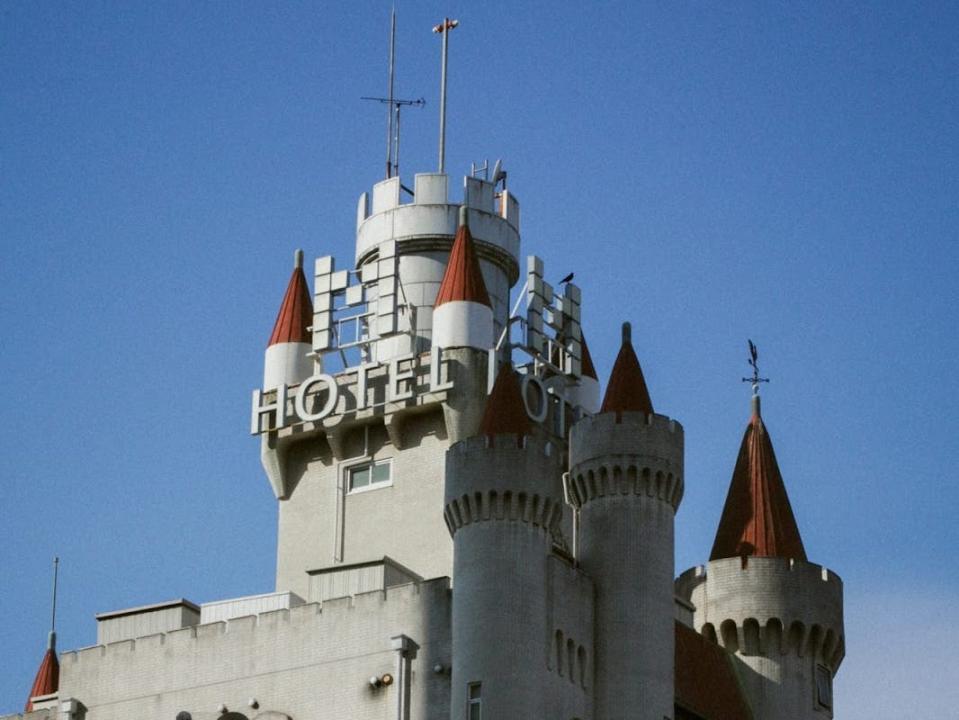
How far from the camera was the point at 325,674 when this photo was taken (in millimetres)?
83438

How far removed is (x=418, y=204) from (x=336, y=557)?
13.1m

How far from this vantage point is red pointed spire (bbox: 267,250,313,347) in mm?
93812

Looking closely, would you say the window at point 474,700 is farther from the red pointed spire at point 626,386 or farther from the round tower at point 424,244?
the round tower at point 424,244

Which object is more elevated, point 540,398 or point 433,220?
point 433,220

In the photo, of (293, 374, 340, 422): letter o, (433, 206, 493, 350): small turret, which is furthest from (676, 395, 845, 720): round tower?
(293, 374, 340, 422): letter o

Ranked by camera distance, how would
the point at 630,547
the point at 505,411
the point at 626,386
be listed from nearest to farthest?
1. the point at 505,411
2. the point at 630,547
3. the point at 626,386

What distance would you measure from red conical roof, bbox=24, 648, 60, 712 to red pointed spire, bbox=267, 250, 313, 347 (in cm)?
1709

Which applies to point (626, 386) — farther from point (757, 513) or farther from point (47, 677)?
point (47, 677)

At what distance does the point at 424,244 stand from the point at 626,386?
10.7 metres

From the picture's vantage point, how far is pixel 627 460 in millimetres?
85250

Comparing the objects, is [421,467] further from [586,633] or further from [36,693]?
[36,693]

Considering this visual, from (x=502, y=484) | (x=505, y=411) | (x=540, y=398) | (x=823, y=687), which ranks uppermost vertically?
(x=540, y=398)

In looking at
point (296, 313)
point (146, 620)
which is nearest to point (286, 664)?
point (146, 620)

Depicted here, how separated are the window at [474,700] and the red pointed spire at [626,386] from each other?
11285mm
